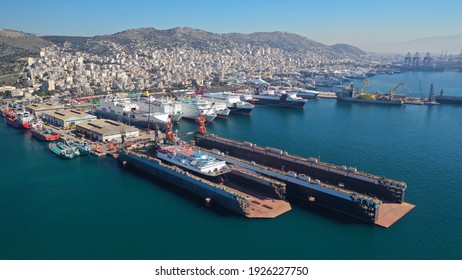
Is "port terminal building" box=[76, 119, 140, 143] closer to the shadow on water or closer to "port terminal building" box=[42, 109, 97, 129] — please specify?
"port terminal building" box=[42, 109, 97, 129]

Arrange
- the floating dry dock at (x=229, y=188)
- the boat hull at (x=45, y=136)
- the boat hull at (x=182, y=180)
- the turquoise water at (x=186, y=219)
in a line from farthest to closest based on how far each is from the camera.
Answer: the boat hull at (x=45, y=136)
the boat hull at (x=182, y=180)
the floating dry dock at (x=229, y=188)
the turquoise water at (x=186, y=219)

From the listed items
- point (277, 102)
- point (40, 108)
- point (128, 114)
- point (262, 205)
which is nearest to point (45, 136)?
point (128, 114)

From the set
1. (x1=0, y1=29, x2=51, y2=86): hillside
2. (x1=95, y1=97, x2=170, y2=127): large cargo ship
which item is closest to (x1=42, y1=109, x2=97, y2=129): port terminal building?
(x1=95, y1=97, x2=170, y2=127): large cargo ship

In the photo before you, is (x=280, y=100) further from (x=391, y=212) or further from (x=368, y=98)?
(x=391, y=212)

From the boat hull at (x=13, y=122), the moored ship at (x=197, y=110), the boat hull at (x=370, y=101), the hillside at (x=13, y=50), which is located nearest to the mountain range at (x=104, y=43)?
the hillside at (x=13, y=50)

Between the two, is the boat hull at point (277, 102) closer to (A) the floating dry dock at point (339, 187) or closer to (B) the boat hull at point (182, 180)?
(A) the floating dry dock at point (339, 187)

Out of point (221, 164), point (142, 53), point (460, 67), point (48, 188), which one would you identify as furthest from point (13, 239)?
point (460, 67)
